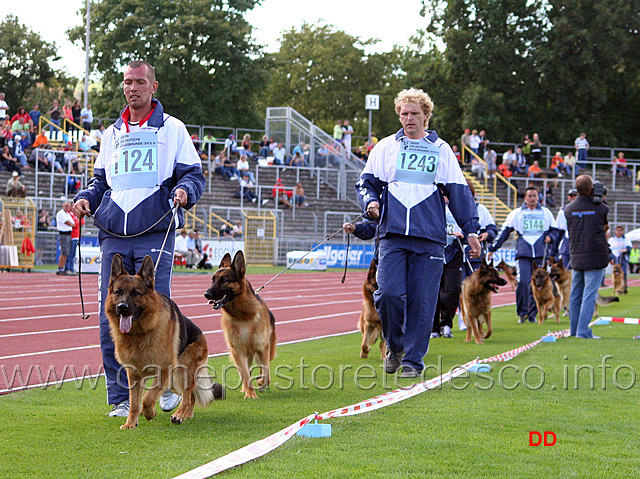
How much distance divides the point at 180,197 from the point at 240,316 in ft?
6.07

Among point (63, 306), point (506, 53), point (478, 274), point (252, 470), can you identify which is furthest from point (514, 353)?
point (506, 53)

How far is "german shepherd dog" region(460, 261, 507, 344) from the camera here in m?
12.0

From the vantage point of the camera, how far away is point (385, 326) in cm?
801

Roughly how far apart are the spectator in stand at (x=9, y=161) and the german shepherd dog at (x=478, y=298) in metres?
24.9

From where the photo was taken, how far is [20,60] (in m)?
60.8

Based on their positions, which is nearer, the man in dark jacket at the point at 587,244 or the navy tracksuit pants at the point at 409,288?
the navy tracksuit pants at the point at 409,288

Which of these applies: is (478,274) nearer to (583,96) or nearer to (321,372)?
(321,372)

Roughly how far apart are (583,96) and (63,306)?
149 ft

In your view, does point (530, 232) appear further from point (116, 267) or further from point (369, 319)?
point (116, 267)

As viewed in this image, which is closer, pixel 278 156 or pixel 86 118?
pixel 86 118

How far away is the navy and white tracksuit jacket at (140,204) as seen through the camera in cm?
605

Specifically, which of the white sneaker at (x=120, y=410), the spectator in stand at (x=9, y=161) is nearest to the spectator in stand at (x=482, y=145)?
the spectator in stand at (x=9, y=161)

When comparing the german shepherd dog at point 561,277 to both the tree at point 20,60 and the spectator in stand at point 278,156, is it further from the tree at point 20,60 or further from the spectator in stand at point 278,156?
the tree at point 20,60

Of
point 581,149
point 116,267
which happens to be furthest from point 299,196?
point 116,267
